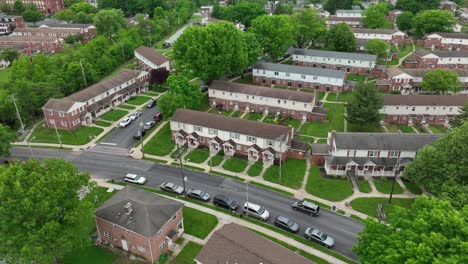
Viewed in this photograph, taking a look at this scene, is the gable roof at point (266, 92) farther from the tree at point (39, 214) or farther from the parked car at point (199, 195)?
the tree at point (39, 214)

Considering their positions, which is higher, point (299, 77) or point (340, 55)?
point (340, 55)

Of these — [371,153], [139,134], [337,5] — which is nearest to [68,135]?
[139,134]

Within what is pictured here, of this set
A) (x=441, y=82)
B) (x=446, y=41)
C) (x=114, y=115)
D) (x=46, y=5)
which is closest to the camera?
(x=114, y=115)

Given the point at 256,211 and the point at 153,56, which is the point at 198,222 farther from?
the point at 153,56

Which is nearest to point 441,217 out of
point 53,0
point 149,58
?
point 149,58

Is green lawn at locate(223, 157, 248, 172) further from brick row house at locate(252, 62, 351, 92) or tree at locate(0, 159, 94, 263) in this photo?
brick row house at locate(252, 62, 351, 92)

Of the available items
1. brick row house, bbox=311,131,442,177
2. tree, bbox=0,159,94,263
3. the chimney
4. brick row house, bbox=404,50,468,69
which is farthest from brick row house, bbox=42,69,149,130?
brick row house, bbox=404,50,468,69

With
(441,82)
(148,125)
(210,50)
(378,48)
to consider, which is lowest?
(148,125)

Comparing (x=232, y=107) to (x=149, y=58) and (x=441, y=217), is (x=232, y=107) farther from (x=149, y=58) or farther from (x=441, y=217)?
(x=441, y=217)
